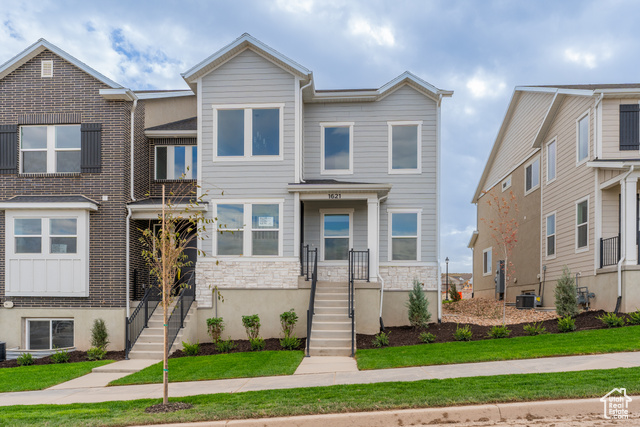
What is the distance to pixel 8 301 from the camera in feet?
50.8

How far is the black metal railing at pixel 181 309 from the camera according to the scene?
13938 millimetres

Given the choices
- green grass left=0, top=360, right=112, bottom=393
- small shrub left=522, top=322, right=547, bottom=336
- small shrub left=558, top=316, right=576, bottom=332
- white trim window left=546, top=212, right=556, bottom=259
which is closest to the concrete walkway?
green grass left=0, top=360, right=112, bottom=393

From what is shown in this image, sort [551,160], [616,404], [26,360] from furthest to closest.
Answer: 1. [551,160]
2. [26,360]
3. [616,404]

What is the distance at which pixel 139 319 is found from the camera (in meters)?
14.8

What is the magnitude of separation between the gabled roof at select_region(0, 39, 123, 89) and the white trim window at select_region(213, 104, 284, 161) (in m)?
3.07

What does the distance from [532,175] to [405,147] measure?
280 inches

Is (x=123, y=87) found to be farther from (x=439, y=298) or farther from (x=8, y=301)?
(x=439, y=298)

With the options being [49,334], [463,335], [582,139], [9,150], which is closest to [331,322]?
[463,335]

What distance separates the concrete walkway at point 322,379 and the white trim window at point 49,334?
17.2ft

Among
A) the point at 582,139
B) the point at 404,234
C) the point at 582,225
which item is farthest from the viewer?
the point at 404,234

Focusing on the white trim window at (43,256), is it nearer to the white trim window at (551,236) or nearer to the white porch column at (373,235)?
the white porch column at (373,235)

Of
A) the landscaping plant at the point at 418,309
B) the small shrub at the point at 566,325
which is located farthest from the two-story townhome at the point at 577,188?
the landscaping plant at the point at 418,309

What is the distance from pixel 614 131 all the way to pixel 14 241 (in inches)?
671

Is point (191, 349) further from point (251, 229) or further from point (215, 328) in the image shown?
point (251, 229)
